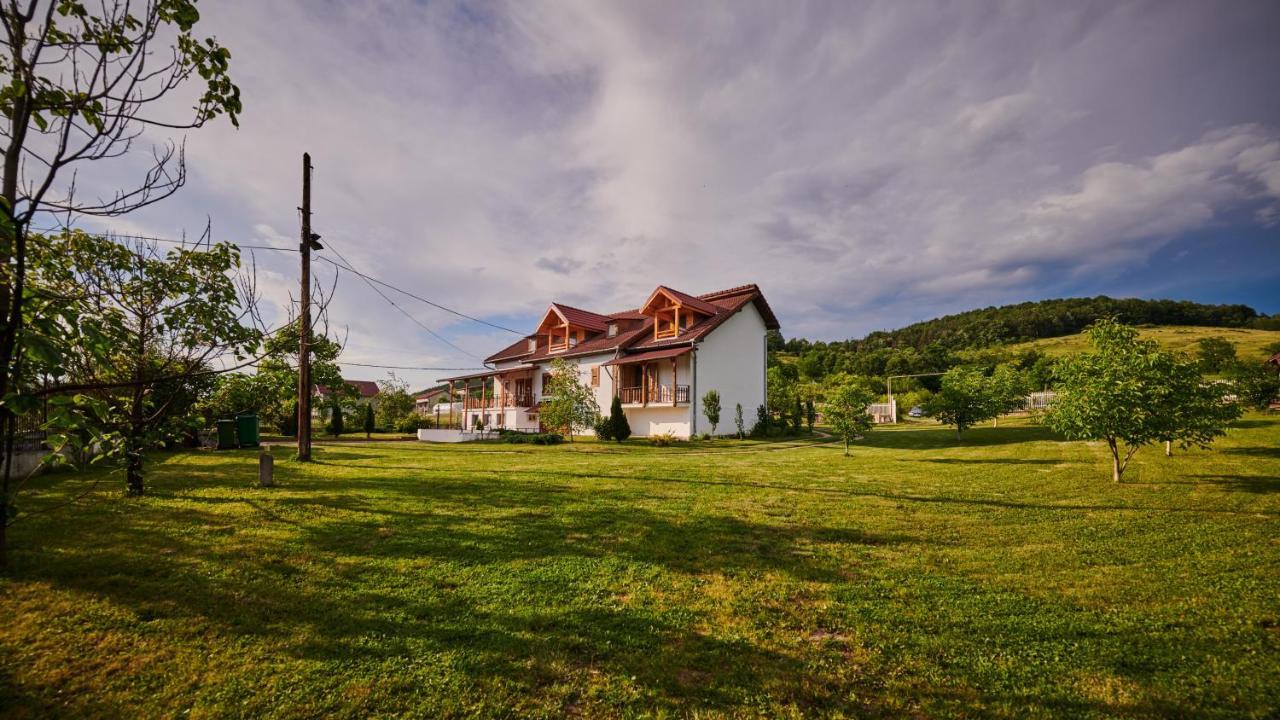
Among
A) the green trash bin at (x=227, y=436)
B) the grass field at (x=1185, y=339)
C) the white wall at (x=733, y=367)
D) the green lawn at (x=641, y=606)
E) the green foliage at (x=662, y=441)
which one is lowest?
the green foliage at (x=662, y=441)

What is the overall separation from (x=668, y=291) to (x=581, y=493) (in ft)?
60.9

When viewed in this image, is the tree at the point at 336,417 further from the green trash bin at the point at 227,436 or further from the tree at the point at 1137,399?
the tree at the point at 1137,399

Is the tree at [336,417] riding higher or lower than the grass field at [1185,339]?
lower

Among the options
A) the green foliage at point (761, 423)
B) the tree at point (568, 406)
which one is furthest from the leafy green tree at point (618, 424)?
the green foliage at point (761, 423)

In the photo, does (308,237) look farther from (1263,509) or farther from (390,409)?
(390,409)

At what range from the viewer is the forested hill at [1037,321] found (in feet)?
215

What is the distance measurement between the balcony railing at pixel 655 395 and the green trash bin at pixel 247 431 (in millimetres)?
16746

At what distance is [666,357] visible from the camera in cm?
2473

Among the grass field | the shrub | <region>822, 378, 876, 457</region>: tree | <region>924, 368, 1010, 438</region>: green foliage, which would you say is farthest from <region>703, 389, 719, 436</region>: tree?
the grass field

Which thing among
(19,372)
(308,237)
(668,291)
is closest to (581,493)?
(19,372)

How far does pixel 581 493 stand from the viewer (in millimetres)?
9211

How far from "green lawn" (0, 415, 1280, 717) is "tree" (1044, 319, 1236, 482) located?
1162mm

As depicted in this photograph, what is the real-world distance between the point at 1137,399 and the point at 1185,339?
68.8m

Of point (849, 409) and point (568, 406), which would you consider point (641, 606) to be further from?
point (568, 406)
